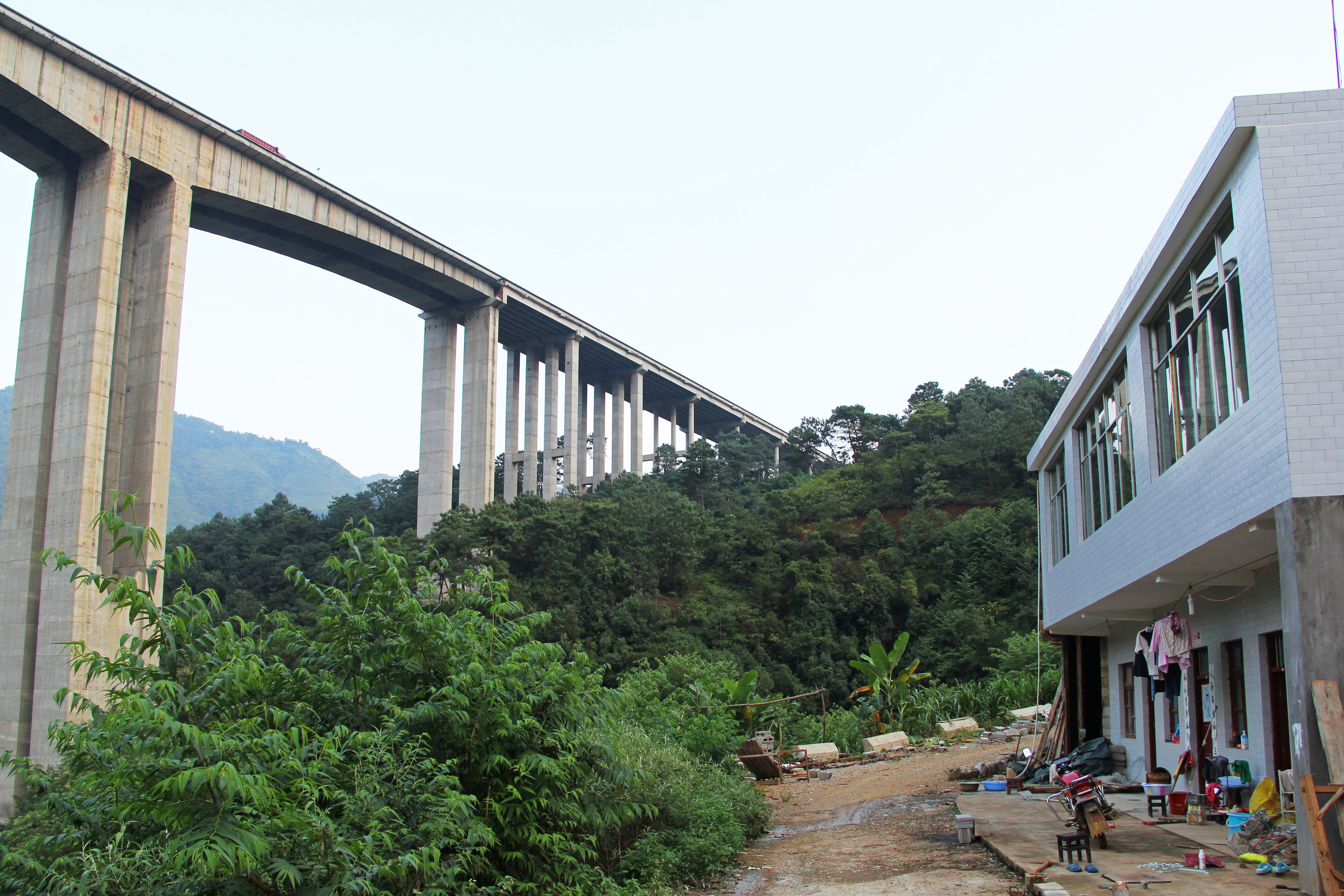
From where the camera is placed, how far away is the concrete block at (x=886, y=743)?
23.7m

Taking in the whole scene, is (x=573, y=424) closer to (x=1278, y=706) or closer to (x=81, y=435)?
(x=81, y=435)

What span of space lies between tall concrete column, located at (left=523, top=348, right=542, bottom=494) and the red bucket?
133 ft

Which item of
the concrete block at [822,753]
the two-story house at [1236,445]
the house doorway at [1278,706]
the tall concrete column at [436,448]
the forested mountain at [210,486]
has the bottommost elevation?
the concrete block at [822,753]

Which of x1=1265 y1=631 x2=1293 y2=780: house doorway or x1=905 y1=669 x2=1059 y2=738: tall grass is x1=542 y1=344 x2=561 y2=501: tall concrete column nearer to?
x1=905 y1=669 x2=1059 y2=738: tall grass

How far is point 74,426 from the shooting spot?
2464cm

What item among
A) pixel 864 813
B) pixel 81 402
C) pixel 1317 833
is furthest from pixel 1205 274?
pixel 81 402

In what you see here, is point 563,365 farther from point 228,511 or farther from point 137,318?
point 228,511

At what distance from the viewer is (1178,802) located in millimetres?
11461

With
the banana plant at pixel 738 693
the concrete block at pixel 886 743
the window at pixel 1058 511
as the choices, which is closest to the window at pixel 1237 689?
the window at pixel 1058 511

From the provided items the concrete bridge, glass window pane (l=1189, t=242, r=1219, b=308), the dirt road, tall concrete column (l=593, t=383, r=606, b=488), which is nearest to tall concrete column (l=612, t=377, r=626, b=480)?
tall concrete column (l=593, t=383, r=606, b=488)

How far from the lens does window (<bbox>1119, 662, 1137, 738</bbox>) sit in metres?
15.9

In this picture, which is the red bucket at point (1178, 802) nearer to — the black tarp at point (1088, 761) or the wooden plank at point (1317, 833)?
the black tarp at point (1088, 761)

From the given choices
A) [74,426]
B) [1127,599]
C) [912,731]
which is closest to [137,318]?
[74,426]

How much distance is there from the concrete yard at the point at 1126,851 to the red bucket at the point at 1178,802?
0.35 metres
